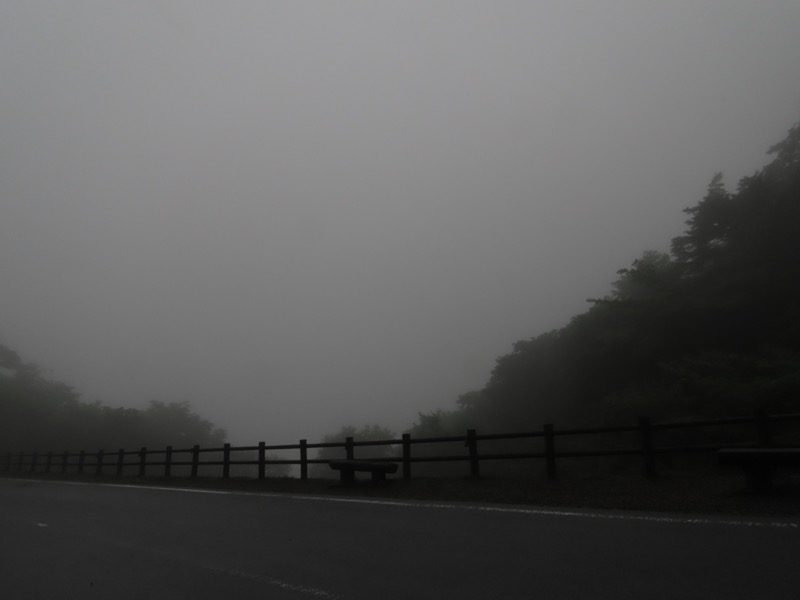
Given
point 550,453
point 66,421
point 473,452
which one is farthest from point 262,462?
point 66,421

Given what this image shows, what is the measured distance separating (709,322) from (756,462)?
14578 mm

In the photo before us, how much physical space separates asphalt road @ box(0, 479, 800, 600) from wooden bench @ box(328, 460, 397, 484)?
2.77 m

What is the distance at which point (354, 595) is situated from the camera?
4.22m

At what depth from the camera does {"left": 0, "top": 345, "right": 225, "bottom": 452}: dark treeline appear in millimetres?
47000

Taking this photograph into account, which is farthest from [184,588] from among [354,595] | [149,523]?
[149,523]

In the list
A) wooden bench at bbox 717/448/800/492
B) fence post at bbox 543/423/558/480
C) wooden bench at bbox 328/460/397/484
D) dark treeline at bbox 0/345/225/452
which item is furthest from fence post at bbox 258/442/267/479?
dark treeline at bbox 0/345/225/452

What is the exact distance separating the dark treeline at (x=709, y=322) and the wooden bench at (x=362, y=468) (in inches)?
368

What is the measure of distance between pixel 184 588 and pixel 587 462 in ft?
55.2

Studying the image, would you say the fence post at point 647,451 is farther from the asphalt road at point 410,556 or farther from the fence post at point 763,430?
the asphalt road at point 410,556

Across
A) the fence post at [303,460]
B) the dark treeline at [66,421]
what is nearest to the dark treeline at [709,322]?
the fence post at [303,460]

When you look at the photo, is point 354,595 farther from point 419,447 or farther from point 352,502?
point 419,447

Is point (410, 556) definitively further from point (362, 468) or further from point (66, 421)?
point (66, 421)

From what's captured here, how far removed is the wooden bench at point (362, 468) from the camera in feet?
36.4

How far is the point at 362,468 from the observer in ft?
37.0
